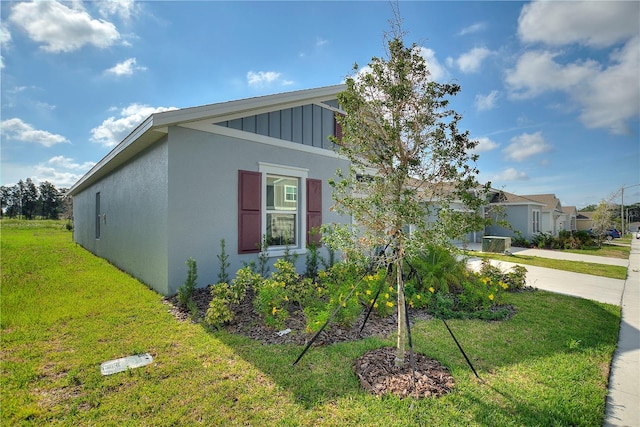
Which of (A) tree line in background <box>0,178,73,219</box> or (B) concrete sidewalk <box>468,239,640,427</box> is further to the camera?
(A) tree line in background <box>0,178,73,219</box>

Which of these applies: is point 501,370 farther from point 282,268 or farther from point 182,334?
point 182,334

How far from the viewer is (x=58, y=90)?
783 centimetres

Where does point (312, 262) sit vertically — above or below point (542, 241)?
above

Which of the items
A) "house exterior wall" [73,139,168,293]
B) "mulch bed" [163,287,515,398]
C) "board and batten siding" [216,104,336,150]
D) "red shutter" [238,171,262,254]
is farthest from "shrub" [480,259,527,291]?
"house exterior wall" [73,139,168,293]

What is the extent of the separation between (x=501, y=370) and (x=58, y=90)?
1161 centimetres

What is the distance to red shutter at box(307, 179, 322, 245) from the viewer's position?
709 cm

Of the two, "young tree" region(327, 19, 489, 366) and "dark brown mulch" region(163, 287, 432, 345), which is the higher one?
"young tree" region(327, 19, 489, 366)

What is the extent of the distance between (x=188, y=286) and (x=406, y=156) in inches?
164

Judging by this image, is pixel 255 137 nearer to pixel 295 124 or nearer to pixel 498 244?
pixel 295 124

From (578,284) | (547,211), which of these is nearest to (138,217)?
(578,284)

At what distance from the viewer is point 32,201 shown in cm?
5678

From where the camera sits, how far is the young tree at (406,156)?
2662 mm

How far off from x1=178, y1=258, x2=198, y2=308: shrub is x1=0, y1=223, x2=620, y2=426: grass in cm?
33

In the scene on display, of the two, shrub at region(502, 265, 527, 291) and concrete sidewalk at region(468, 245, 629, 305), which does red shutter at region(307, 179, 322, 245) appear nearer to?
concrete sidewalk at region(468, 245, 629, 305)
